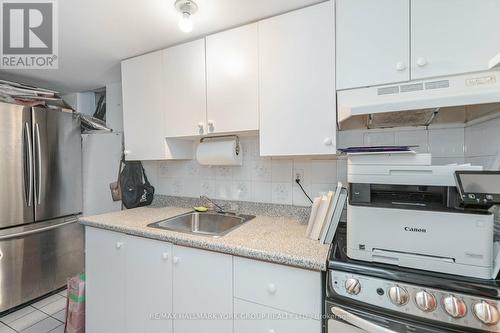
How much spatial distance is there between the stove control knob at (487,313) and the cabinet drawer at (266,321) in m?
0.50

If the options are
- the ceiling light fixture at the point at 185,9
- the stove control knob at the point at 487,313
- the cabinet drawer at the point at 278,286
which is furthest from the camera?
the ceiling light fixture at the point at 185,9

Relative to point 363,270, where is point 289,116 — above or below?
above

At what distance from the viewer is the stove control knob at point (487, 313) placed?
0.69 m

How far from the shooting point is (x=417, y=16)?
106 cm

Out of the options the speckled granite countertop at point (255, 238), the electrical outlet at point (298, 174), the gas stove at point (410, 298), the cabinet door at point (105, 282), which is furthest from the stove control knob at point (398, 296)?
the cabinet door at point (105, 282)

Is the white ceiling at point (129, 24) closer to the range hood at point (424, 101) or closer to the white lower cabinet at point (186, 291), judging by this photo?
the range hood at point (424, 101)

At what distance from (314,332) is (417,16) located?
143 centimetres

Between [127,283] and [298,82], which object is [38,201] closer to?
[127,283]

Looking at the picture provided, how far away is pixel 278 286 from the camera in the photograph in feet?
3.35

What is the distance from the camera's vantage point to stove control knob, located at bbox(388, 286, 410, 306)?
79cm

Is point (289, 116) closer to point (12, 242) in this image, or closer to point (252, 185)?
point (252, 185)

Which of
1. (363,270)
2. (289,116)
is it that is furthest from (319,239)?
(289,116)

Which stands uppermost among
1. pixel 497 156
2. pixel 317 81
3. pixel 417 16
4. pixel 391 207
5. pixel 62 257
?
pixel 417 16

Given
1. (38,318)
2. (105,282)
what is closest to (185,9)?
(105,282)
